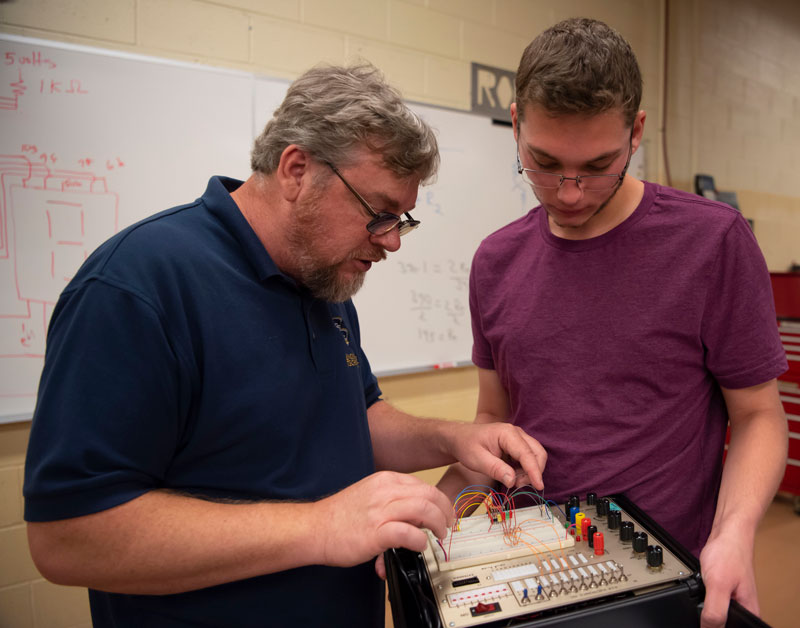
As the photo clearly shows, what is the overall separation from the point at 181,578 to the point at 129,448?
0.18 metres

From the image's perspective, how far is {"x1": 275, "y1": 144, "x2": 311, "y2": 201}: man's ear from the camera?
90 centimetres

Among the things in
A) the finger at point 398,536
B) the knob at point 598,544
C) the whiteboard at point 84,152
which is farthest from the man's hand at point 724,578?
the whiteboard at point 84,152

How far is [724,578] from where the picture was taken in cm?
70

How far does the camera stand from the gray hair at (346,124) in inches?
34.4

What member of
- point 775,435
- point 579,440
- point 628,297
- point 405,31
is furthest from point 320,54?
point 775,435

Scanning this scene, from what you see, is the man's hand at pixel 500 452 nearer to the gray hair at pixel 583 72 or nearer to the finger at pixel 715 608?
the finger at pixel 715 608

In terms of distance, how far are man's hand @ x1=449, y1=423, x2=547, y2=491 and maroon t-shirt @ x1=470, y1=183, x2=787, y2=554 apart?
0.08m

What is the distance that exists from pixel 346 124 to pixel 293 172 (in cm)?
12

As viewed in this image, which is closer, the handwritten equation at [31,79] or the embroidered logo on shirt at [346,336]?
the embroidered logo on shirt at [346,336]

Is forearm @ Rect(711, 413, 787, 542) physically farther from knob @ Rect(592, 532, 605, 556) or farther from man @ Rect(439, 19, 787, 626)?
knob @ Rect(592, 532, 605, 556)

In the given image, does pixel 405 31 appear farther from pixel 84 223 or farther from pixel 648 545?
pixel 648 545

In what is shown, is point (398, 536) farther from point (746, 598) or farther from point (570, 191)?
point (570, 191)

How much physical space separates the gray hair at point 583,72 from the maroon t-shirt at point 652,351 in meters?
0.24

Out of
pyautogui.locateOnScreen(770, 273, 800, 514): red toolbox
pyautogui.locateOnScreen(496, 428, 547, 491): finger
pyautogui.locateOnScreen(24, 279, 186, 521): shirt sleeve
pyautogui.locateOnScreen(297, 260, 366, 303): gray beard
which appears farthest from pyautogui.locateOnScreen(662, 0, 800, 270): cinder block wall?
pyautogui.locateOnScreen(24, 279, 186, 521): shirt sleeve
